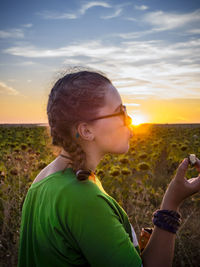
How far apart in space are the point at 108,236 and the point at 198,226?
126 inches

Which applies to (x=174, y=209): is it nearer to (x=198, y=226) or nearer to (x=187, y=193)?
(x=187, y=193)

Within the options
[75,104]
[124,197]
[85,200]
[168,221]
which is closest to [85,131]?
[75,104]

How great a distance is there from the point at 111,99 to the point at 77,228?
660 mm

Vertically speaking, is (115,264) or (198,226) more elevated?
(115,264)

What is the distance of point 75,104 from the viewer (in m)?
1.23

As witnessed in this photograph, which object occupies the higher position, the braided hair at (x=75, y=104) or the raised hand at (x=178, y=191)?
the braided hair at (x=75, y=104)

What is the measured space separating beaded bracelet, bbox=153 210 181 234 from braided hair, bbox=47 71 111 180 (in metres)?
0.48

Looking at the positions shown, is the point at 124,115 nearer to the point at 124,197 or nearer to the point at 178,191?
the point at 178,191

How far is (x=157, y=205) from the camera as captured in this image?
4.49 m

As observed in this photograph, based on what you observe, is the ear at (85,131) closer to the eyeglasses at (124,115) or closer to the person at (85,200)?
the person at (85,200)

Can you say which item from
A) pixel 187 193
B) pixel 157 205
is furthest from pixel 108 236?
pixel 157 205

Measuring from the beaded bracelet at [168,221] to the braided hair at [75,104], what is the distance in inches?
18.8

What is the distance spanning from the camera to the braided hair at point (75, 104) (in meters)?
1.23

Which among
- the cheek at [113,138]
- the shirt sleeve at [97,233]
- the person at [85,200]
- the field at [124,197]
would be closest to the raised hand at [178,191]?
the person at [85,200]
